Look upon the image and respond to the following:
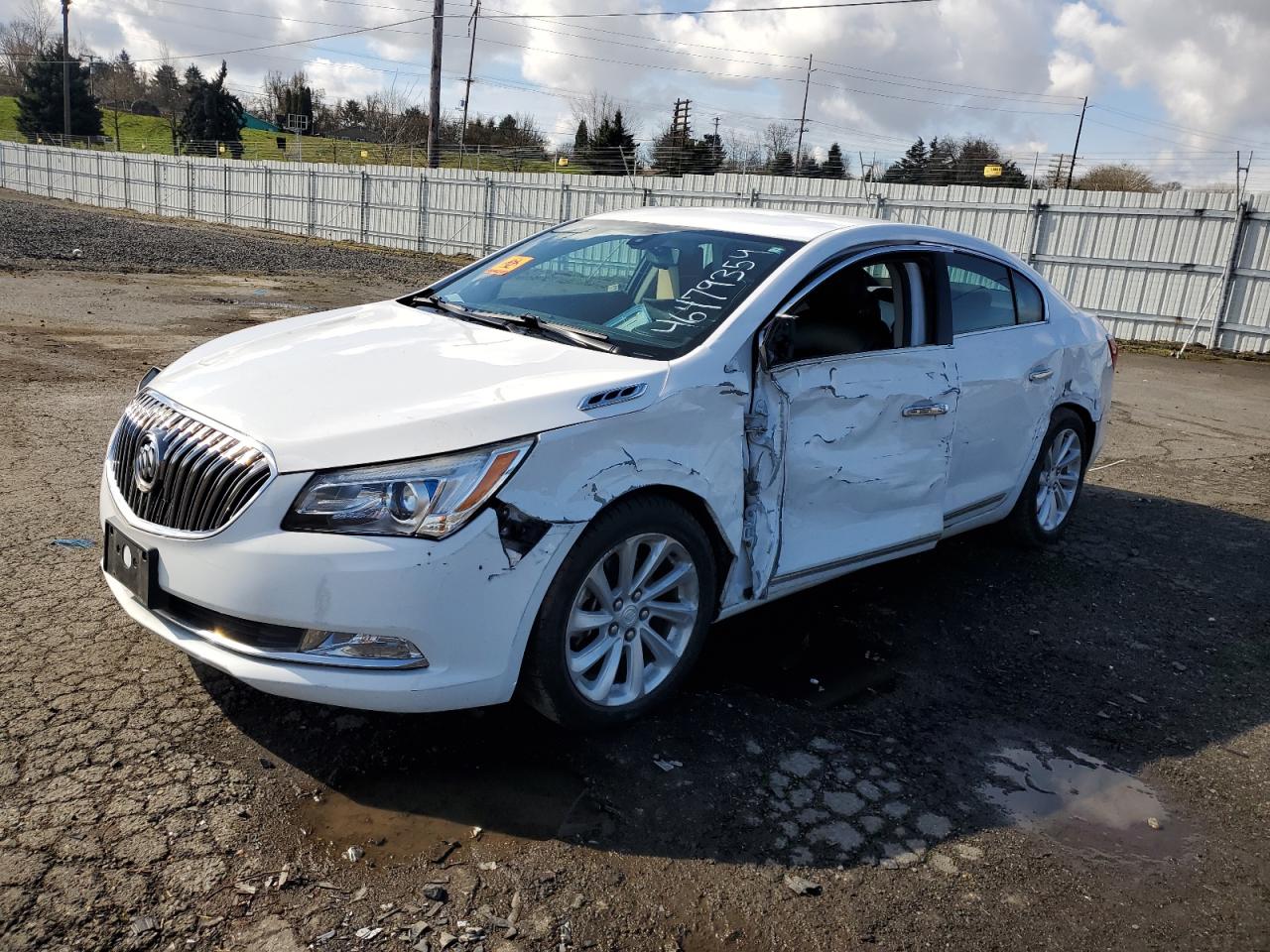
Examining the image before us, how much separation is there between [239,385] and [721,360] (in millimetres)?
1562

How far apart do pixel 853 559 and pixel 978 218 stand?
633 inches

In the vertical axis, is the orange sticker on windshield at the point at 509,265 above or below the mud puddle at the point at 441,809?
above

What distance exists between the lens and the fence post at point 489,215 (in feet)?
87.8

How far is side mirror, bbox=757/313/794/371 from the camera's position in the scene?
3529 mm

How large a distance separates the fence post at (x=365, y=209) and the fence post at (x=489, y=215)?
5.66 metres

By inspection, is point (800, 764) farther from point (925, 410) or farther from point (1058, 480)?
point (1058, 480)

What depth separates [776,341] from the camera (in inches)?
142

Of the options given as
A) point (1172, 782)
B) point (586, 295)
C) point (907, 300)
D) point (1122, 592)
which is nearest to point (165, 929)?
point (586, 295)

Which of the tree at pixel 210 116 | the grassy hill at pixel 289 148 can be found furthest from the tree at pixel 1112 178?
the tree at pixel 210 116

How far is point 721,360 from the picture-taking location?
3408 mm

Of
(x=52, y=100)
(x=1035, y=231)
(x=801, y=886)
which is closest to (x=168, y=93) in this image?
(x=52, y=100)

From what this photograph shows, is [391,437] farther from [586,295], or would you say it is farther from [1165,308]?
[1165,308]

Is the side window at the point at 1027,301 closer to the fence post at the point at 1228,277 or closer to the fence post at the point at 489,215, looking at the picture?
the fence post at the point at 1228,277

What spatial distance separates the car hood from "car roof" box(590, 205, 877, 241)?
1111 mm
